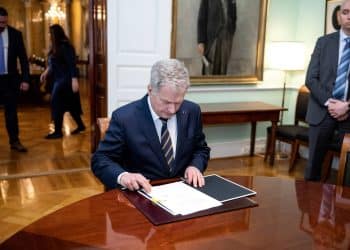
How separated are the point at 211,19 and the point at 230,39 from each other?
314 millimetres

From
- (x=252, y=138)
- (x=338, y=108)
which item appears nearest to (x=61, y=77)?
(x=252, y=138)

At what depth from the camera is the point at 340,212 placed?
Answer: 4.28 ft

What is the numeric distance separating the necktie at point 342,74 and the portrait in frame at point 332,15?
1402 millimetres

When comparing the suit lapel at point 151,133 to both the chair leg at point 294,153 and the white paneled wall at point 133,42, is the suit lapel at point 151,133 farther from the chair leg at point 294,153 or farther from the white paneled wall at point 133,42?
the chair leg at point 294,153

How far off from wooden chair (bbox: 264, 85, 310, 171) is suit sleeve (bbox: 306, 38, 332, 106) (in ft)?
3.44

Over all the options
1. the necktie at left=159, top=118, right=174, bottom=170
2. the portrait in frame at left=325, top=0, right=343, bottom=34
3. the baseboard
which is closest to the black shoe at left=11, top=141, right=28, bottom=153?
the baseboard

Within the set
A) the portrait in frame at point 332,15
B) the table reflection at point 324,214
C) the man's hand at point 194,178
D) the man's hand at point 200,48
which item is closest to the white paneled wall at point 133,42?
the man's hand at point 200,48

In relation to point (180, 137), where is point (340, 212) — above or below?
below

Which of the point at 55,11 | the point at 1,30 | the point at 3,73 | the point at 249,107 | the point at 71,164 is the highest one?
the point at 55,11

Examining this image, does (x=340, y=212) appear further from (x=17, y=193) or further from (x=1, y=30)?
(x=1, y=30)

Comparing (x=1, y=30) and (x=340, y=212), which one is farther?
A: (x=1, y=30)

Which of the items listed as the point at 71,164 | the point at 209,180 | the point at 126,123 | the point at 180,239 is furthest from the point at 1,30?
the point at 180,239

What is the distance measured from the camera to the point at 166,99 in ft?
5.05

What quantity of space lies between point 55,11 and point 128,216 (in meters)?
11.4
